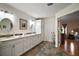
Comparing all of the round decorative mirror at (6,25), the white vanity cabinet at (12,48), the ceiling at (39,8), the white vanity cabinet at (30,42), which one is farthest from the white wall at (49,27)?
the round decorative mirror at (6,25)

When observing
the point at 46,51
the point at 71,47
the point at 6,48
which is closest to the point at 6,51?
the point at 6,48

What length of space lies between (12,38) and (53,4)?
1024 mm

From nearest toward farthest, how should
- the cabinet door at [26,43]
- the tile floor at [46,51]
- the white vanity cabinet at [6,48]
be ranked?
1. the white vanity cabinet at [6,48]
2. the tile floor at [46,51]
3. the cabinet door at [26,43]

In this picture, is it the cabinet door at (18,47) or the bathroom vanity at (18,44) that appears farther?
the cabinet door at (18,47)

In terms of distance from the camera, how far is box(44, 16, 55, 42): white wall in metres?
2.01

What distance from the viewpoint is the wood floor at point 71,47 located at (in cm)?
186

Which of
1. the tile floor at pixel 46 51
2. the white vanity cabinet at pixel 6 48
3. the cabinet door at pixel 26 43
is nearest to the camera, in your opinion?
the white vanity cabinet at pixel 6 48

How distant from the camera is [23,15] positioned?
1963mm

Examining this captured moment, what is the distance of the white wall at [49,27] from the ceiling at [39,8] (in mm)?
108

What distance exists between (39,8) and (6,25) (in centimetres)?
75

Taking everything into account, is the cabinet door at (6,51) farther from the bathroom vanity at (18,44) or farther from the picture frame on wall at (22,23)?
the picture frame on wall at (22,23)

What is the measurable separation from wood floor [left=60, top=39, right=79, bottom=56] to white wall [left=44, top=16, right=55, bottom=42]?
0.34 metres

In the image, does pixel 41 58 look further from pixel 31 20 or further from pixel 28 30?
pixel 31 20

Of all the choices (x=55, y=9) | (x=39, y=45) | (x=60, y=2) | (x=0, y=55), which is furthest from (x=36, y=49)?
(x=60, y=2)
